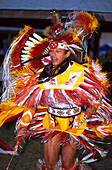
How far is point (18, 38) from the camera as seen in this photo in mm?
2504

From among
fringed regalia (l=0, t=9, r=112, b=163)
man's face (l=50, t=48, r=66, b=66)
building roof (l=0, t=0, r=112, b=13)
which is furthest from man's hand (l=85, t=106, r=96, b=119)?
building roof (l=0, t=0, r=112, b=13)

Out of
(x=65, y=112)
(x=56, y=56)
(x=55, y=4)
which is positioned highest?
(x=55, y=4)

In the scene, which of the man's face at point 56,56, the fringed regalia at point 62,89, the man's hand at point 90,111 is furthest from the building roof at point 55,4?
the man's hand at point 90,111

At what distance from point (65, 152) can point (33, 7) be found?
3.80 meters

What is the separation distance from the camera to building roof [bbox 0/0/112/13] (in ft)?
16.0

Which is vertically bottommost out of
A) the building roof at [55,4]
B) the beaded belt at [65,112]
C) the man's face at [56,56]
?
the beaded belt at [65,112]

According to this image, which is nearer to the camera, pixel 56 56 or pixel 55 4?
pixel 56 56

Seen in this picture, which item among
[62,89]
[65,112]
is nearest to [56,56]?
[62,89]

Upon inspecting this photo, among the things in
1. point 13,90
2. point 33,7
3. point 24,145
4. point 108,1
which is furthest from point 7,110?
point 108,1

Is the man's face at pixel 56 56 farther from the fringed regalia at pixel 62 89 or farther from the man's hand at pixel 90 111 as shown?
the man's hand at pixel 90 111

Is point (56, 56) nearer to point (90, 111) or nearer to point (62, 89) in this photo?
point (62, 89)

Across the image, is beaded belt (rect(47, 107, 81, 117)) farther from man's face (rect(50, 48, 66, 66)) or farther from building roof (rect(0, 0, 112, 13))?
building roof (rect(0, 0, 112, 13))

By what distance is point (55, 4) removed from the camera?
513cm

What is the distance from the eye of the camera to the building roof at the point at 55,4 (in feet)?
16.0
